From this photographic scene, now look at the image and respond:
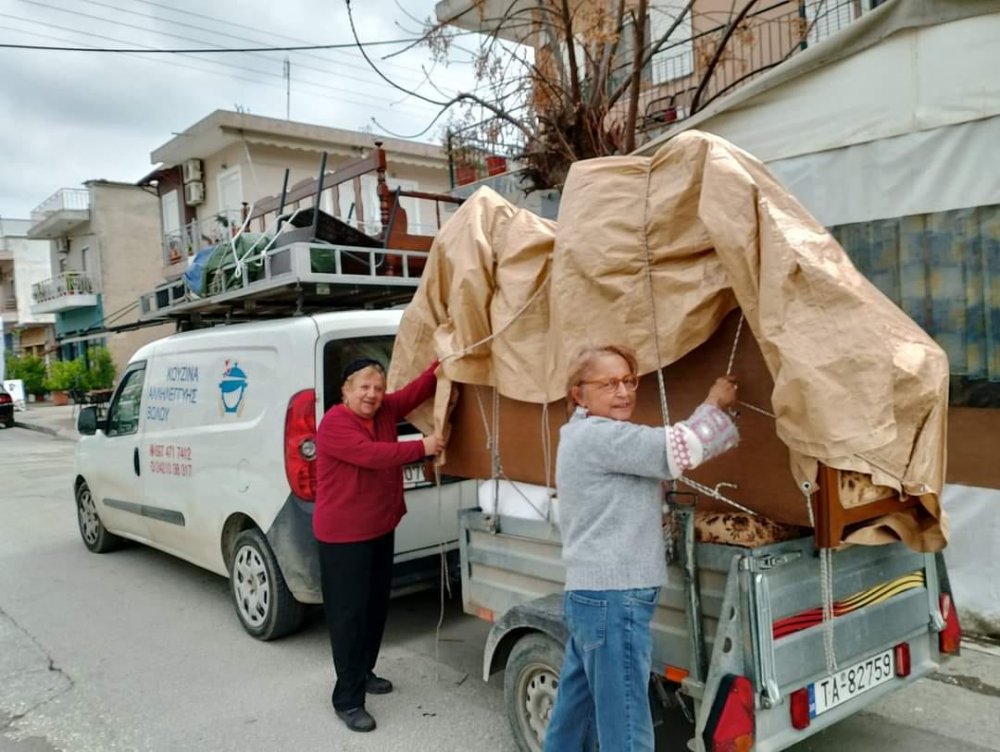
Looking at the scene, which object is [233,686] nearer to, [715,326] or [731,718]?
[731,718]

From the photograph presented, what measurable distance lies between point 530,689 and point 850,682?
3.84ft

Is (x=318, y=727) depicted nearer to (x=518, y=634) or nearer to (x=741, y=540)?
(x=518, y=634)

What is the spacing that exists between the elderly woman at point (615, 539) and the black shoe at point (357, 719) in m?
1.51

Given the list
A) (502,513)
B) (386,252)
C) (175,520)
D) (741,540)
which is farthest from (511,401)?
(175,520)

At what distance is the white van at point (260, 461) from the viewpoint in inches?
171

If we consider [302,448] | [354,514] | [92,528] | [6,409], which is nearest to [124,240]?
[6,409]

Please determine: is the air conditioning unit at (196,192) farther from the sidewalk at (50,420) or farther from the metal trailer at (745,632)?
the metal trailer at (745,632)

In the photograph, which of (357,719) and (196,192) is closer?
(357,719)

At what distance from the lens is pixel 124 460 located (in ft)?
20.2

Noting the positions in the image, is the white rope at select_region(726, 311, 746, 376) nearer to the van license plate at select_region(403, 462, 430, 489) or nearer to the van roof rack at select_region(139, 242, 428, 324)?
the van license plate at select_region(403, 462, 430, 489)

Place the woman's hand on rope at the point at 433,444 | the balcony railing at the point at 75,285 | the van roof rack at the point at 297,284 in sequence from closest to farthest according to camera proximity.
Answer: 1. the woman's hand on rope at the point at 433,444
2. the van roof rack at the point at 297,284
3. the balcony railing at the point at 75,285

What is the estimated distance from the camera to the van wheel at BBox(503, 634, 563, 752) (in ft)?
10.0

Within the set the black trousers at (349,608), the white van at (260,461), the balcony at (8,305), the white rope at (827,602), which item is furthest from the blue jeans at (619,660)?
the balcony at (8,305)

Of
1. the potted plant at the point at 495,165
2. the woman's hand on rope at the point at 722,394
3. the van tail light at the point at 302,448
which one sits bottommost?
the van tail light at the point at 302,448
